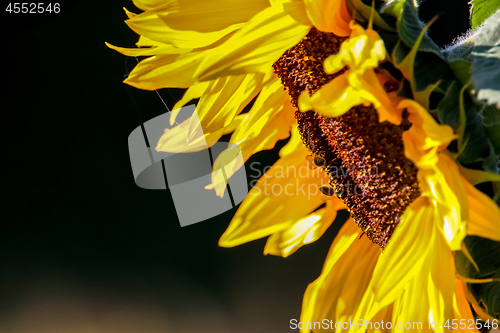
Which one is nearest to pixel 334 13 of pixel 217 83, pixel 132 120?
pixel 217 83

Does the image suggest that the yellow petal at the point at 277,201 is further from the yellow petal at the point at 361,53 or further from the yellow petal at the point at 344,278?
the yellow petal at the point at 361,53

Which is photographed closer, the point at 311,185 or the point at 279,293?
the point at 311,185

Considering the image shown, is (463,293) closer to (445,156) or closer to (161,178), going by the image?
(445,156)

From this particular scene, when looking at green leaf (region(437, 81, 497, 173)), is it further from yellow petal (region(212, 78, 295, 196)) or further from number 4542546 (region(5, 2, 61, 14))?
number 4542546 (region(5, 2, 61, 14))

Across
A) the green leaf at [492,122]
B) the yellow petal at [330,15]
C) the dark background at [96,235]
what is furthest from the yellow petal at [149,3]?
the dark background at [96,235]

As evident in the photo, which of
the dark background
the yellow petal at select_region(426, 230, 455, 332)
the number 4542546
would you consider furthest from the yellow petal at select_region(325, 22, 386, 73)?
the number 4542546

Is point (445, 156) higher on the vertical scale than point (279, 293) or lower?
higher
